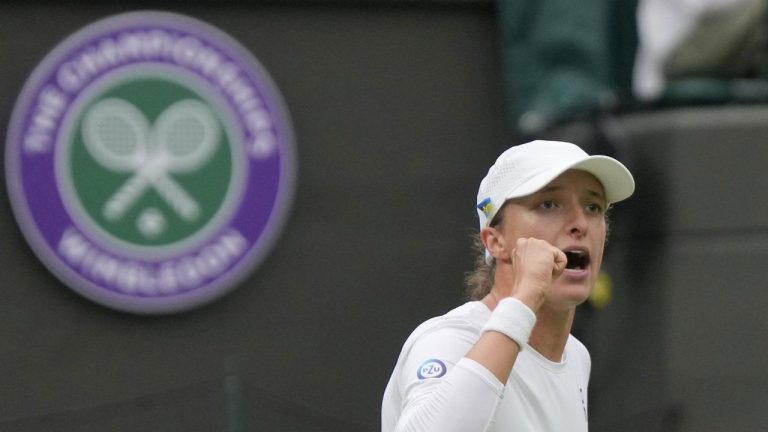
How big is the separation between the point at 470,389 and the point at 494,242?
0.53 m

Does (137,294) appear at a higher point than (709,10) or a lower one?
lower

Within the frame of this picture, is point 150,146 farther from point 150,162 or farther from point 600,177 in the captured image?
point 600,177

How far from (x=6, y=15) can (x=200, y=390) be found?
1.96 m

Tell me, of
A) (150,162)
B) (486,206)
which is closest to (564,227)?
(486,206)

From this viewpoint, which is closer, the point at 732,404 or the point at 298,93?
the point at 732,404

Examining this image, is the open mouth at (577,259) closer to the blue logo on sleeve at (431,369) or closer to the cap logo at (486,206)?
the cap logo at (486,206)

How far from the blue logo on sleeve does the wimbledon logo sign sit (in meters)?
4.31

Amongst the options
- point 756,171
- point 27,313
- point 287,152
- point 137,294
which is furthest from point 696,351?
point 27,313

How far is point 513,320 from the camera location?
9.86 ft

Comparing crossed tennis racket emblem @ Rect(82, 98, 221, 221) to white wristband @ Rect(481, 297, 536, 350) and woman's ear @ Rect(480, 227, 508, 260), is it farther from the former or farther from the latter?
white wristband @ Rect(481, 297, 536, 350)

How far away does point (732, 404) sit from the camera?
7000 millimetres

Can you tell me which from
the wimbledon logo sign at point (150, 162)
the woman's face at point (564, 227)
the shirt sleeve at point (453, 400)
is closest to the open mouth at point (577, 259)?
the woman's face at point (564, 227)

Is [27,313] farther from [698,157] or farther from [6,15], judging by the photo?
[698,157]

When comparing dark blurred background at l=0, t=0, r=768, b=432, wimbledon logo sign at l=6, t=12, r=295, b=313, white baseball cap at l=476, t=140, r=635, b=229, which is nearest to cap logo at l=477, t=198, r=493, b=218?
white baseball cap at l=476, t=140, r=635, b=229
